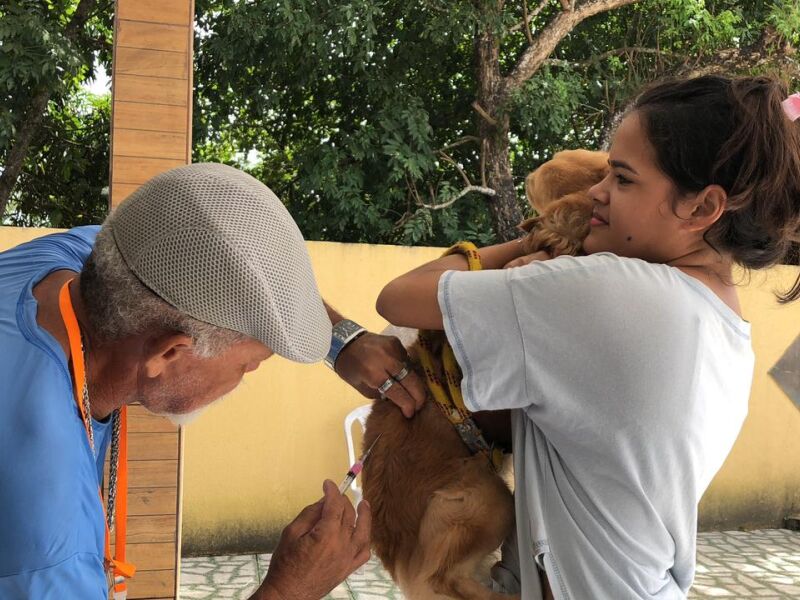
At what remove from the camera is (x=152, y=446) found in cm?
325

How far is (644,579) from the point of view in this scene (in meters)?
1.61

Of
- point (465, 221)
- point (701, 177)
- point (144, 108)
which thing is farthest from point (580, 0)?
point (701, 177)

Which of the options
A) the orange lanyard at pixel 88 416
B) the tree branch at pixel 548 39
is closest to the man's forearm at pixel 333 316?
the orange lanyard at pixel 88 416

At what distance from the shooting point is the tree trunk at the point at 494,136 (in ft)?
26.4

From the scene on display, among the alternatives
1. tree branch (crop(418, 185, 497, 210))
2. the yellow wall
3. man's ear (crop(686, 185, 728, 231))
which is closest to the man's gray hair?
man's ear (crop(686, 185, 728, 231))

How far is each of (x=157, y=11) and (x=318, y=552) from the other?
2.43 m

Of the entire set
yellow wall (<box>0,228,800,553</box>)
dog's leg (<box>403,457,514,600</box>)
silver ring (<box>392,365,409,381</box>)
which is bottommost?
yellow wall (<box>0,228,800,553</box>)

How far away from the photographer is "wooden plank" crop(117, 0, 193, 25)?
129 inches

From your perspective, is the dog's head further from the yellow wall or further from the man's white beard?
the yellow wall

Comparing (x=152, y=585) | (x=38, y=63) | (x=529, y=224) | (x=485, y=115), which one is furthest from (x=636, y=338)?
(x=485, y=115)

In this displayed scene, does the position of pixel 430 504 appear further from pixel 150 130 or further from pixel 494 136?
pixel 494 136

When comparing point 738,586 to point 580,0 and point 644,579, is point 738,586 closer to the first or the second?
point 644,579

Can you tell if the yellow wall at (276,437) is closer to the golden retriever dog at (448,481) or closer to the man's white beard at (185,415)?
the golden retriever dog at (448,481)

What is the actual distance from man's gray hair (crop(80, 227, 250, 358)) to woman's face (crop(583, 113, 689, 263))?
75 centimetres
